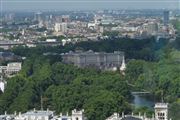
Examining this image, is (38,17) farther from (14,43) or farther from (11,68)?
(11,68)

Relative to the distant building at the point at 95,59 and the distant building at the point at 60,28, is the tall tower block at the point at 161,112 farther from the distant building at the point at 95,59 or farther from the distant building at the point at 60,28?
the distant building at the point at 60,28

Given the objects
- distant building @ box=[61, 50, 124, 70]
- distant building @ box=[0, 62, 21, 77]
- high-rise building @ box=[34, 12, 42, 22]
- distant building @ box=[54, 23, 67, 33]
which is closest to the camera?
distant building @ box=[0, 62, 21, 77]

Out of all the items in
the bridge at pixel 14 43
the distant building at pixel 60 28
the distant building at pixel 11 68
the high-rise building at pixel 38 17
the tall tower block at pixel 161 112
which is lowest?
the high-rise building at pixel 38 17

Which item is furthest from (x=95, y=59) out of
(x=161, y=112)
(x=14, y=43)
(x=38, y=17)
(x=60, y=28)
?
(x=38, y=17)

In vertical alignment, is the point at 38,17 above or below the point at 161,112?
below

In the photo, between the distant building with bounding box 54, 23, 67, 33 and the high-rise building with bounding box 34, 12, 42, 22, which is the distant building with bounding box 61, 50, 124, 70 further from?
the high-rise building with bounding box 34, 12, 42, 22

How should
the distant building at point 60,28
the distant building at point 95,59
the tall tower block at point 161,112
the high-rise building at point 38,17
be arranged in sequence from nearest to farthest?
the tall tower block at point 161,112
the distant building at point 95,59
the distant building at point 60,28
the high-rise building at point 38,17

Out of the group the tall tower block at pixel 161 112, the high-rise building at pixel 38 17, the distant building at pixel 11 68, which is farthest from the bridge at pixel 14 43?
the tall tower block at pixel 161 112

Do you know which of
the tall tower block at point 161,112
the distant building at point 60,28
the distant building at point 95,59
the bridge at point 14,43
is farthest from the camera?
the distant building at point 60,28

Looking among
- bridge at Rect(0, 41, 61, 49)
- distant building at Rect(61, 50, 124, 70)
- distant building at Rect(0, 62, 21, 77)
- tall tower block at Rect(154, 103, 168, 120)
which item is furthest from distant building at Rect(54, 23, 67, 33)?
tall tower block at Rect(154, 103, 168, 120)
